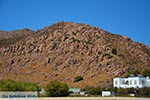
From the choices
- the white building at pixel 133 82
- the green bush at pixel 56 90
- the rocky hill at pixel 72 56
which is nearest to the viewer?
the green bush at pixel 56 90

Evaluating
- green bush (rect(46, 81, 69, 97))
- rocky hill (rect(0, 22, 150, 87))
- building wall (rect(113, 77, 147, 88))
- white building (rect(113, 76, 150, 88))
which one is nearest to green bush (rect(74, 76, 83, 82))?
rocky hill (rect(0, 22, 150, 87))

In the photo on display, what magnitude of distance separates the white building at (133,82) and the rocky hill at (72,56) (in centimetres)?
509

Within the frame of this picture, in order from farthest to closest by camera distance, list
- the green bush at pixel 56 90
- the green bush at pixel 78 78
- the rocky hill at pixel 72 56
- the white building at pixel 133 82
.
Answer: the rocky hill at pixel 72 56, the green bush at pixel 78 78, the white building at pixel 133 82, the green bush at pixel 56 90

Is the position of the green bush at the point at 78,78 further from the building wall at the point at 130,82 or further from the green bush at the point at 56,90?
the green bush at the point at 56,90

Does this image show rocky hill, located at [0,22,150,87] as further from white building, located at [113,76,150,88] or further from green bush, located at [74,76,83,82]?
white building, located at [113,76,150,88]

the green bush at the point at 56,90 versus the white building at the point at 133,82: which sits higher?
the white building at the point at 133,82

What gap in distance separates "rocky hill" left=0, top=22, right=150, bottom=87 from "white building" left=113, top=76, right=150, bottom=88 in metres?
5.09

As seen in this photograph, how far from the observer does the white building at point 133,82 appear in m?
84.6

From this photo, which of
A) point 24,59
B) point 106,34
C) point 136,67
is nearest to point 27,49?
point 24,59

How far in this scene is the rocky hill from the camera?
102 metres

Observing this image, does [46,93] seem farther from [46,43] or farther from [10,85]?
[46,43]

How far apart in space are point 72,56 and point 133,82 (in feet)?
91.0

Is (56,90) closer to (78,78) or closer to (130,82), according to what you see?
(130,82)

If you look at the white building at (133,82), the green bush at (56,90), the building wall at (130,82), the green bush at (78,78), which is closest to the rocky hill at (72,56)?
the green bush at (78,78)
